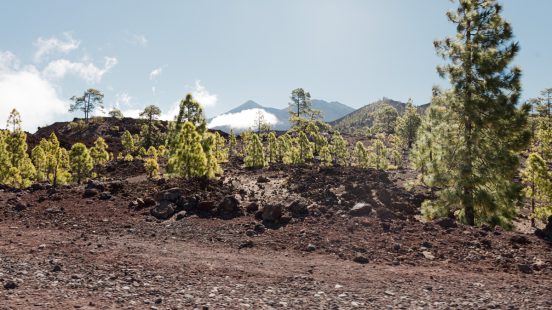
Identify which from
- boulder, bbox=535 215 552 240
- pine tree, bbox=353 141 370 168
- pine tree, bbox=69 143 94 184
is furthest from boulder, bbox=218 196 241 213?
pine tree, bbox=353 141 370 168

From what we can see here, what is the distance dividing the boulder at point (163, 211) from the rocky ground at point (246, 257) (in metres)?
0.05

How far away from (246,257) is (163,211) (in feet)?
21.5

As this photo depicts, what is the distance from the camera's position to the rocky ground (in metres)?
8.04

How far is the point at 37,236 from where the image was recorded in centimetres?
1287

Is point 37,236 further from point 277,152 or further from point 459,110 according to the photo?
point 277,152

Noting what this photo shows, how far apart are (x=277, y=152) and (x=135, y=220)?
56946 millimetres

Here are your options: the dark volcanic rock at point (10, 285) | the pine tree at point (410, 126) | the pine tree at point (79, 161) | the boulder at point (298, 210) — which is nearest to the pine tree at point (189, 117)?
the pine tree at point (79, 161)

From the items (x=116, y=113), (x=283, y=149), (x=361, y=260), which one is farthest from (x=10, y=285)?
(x=116, y=113)

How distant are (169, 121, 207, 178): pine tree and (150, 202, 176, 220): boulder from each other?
13140 millimetres

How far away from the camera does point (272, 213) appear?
14.8 metres

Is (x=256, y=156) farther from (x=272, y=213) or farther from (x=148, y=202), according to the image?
(x=272, y=213)

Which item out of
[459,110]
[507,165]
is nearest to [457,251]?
[507,165]

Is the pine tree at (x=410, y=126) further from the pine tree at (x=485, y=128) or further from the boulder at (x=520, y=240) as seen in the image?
the boulder at (x=520, y=240)

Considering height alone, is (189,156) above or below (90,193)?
above
